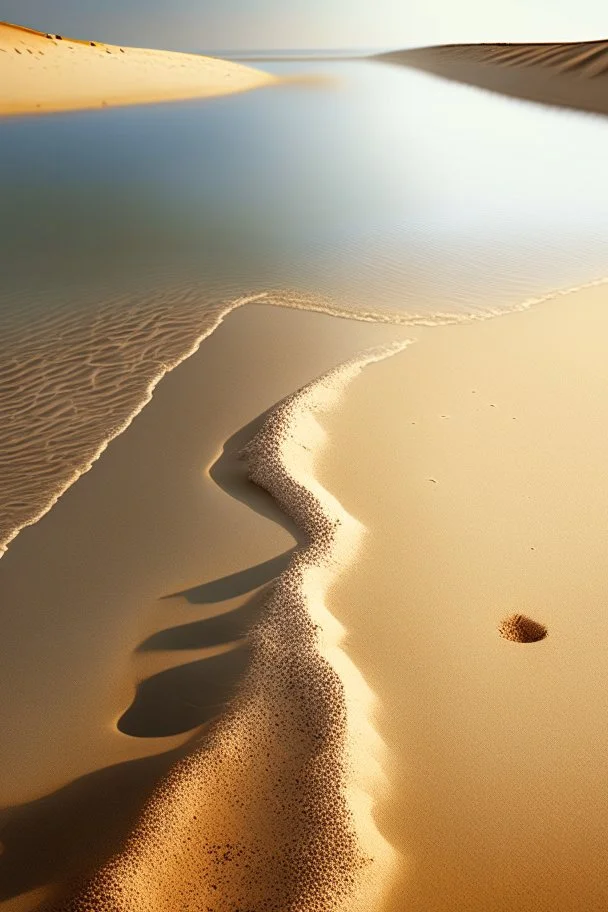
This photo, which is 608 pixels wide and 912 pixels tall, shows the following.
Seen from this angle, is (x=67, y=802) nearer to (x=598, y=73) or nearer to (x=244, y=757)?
(x=244, y=757)

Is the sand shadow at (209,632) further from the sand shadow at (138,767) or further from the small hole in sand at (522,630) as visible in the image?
the small hole in sand at (522,630)

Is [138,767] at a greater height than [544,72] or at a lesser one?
lesser

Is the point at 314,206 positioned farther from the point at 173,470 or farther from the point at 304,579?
the point at 304,579

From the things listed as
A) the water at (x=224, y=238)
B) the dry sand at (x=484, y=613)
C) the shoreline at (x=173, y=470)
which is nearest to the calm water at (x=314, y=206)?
the water at (x=224, y=238)

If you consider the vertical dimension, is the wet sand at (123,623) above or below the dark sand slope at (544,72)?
below

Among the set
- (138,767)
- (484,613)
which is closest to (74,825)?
(138,767)

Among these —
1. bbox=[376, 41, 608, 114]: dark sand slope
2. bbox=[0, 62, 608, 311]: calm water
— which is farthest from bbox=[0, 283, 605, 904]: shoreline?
bbox=[376, 41, 608, 114]: dark sand slope

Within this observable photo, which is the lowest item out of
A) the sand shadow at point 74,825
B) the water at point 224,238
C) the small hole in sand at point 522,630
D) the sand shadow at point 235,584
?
the sand shadow at point 74,825
